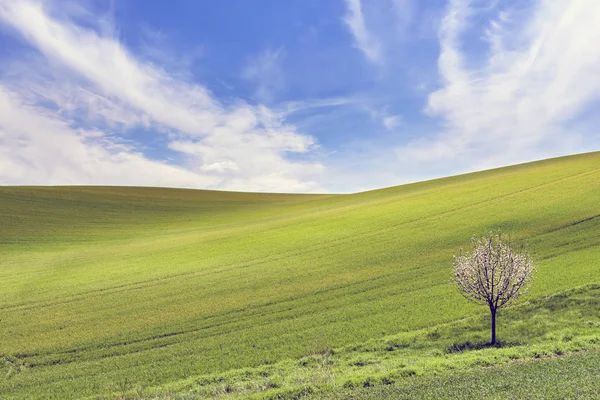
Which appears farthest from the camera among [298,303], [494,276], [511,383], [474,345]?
[298,303]

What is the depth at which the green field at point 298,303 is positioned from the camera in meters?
18.3

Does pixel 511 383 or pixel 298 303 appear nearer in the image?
pixel 511 383

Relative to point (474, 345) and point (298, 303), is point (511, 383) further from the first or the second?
point (298, 303)

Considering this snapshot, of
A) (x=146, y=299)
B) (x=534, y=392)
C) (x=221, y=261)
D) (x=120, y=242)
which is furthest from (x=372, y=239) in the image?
(x=120, y=242)

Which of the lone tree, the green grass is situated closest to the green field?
the green grass

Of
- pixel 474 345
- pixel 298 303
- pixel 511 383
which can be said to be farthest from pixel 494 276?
pixel 298 303

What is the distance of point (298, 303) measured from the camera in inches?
1086

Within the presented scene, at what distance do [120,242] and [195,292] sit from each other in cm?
3234

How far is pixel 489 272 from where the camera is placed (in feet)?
68.5

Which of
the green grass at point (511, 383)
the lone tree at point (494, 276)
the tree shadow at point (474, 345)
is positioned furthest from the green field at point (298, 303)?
the lone tree at point (494, 276)

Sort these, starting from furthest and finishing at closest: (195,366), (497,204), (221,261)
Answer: (497,204)
(221,261)
(195,366)

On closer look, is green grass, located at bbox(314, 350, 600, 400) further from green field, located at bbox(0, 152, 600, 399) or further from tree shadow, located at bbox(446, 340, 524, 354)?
tree shadow, located at bbox(446, 340, 524, 354)

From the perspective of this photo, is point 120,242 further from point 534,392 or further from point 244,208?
point 534,392

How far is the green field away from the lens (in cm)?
1834
